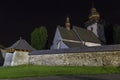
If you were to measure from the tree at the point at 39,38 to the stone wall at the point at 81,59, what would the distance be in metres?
16.9

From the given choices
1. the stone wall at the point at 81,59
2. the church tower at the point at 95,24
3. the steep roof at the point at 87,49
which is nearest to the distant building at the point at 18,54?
the stone wall at the point at 81,59

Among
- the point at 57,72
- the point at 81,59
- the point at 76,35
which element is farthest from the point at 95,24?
the point at 57,72

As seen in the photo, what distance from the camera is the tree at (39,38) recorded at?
4650cm

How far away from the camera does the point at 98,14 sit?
54406mm

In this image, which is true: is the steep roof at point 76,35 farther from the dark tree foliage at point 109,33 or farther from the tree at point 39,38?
the dark tree foliage at point 109,33

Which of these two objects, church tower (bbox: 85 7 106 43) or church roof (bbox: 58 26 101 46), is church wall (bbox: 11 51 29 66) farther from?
church tower (bbox: 85 7 106 43)

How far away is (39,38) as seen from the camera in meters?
47.0

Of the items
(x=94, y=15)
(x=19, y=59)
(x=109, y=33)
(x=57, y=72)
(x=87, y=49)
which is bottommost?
(x=57, y=72)

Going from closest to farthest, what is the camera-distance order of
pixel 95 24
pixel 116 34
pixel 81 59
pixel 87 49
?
pixel 81 59, pixel 87 49, pixel 116 34, pixel 95 24

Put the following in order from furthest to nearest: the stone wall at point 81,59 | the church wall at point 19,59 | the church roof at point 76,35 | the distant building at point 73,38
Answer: the church roof at point 76,35 → the distant building at point 73,38 → the church wall at point 19,59 → the stone wall at point 81,59

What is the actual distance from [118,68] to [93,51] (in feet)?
12.5

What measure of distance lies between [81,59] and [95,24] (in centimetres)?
2852

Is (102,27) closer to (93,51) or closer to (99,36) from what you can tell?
(99,36)

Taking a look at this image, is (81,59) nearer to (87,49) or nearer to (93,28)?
(87,49)
